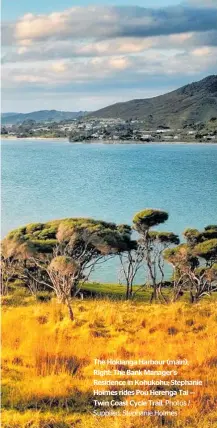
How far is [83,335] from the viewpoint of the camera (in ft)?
24.5

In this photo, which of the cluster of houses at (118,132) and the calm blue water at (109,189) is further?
the cluster of houses at (118,132)

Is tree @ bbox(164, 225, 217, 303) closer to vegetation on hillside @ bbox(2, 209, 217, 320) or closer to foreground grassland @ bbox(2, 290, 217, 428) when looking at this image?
vegetation on hillside @ bbox(2, 209, 217, 320)

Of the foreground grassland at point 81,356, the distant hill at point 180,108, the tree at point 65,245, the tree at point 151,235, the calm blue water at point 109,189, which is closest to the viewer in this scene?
the foreground grassland at point 81,356

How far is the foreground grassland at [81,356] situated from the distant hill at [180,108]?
5165 inches

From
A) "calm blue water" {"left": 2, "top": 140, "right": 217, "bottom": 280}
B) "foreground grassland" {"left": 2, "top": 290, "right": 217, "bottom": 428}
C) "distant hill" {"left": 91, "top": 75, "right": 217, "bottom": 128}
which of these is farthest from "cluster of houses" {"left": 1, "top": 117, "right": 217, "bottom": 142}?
"foreground grassland" {"left": 2, "top": 290, "right": 217, "bottom": 428}

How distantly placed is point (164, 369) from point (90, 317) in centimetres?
291

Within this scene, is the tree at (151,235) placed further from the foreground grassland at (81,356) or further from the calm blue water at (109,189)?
the foreground grassland at (81,356)

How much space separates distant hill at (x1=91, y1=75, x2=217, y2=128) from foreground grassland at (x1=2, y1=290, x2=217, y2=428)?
131198 millimetres

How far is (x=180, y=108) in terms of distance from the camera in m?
160

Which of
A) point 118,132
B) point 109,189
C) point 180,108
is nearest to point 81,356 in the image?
point 109,189

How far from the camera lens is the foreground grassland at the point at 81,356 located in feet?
16.8

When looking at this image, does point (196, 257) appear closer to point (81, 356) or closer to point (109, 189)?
point (81, 356)

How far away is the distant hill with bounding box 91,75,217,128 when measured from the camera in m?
148

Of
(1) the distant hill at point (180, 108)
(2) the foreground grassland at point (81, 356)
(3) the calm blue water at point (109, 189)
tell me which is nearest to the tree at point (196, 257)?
(3) the calm blue water at point (109, 189)
